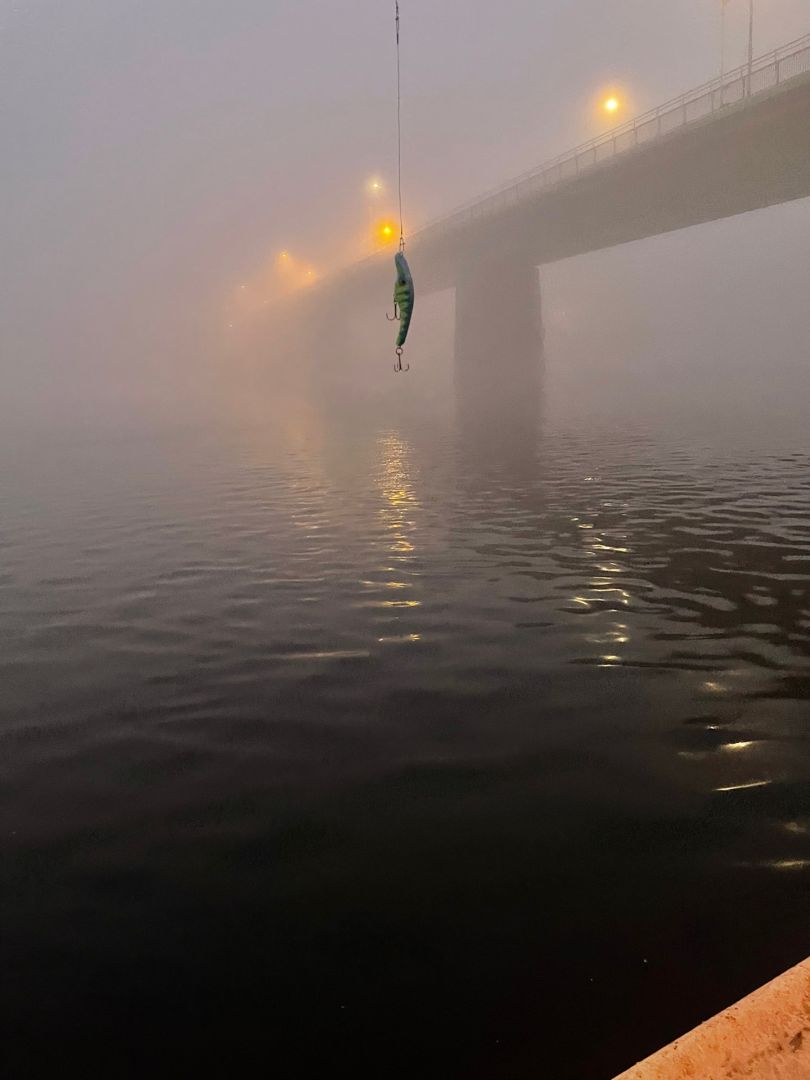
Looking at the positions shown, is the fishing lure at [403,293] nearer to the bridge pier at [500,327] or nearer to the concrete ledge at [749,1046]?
the concrete ledge at [749,1046]

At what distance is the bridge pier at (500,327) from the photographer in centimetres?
6756

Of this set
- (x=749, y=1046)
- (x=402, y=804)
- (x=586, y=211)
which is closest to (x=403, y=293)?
(x=402, y=804)

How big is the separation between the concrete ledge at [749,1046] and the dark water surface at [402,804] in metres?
0.79

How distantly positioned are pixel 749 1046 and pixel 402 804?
3099 millimetres

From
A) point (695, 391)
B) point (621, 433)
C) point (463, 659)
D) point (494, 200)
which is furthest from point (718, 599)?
point (695, 391)

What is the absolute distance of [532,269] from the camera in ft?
221

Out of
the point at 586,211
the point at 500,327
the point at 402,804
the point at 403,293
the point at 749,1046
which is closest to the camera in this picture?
the point at 749,1046

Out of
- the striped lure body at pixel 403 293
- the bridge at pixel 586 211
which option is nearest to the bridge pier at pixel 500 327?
the bridge at pixel 586 211

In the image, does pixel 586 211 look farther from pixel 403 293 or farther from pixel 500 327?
pixel 403 293

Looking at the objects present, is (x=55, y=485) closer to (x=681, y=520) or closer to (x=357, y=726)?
(x=681, y=520)

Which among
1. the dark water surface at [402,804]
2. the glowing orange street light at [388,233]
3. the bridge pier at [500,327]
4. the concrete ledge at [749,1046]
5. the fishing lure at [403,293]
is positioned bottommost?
the dark water surface at [402,804]

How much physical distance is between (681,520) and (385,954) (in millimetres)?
12925

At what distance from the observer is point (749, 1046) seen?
2713mm

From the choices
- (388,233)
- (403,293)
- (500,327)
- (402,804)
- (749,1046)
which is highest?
(388,233)
